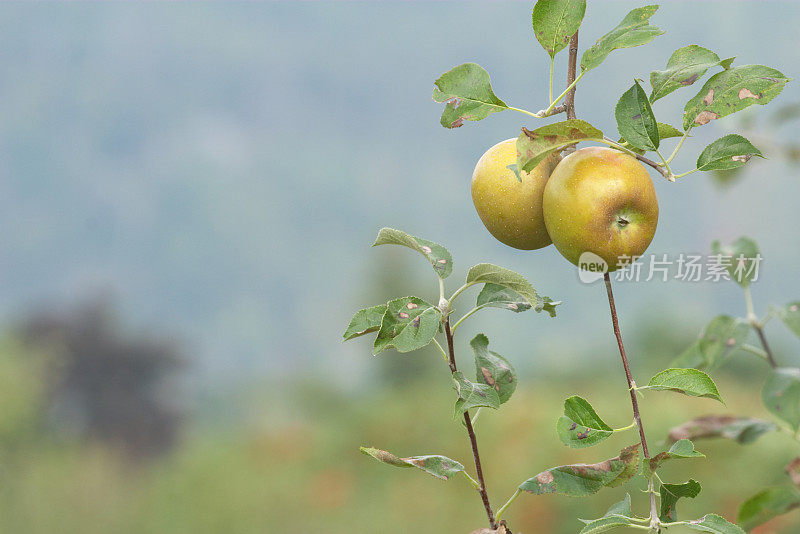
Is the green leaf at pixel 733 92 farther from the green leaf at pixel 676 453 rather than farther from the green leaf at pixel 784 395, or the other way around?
the green leaf at pixel 784 395

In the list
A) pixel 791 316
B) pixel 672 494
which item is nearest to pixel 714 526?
pixel 672 494

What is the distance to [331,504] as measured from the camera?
315cm

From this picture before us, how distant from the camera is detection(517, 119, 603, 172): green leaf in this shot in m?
0.38

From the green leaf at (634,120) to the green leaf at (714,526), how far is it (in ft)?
0.73

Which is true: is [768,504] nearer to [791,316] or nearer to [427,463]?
[791,316]

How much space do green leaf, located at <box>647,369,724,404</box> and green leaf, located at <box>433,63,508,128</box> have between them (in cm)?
19

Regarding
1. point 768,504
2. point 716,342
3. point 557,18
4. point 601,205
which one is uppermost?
point 557,18

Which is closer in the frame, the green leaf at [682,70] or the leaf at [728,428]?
the green leaf at [682,70]

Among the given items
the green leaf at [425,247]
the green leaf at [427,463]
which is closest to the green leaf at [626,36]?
the green leaf at [425,247]

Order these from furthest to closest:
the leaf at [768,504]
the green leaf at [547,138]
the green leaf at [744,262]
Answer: the green leaf at [744,262], the leaf at [768,504], the green leaf at [547,138]

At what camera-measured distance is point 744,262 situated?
2.59 ft

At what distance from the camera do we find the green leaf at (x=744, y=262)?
788 mm

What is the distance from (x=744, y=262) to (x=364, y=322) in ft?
1.74

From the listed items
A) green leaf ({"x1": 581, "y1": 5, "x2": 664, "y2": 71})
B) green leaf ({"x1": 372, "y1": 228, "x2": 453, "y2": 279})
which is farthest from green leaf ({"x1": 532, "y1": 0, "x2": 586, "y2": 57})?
green leaf ({"x1": 372, "y1": 228, "x2": 453, "y2": 279})
